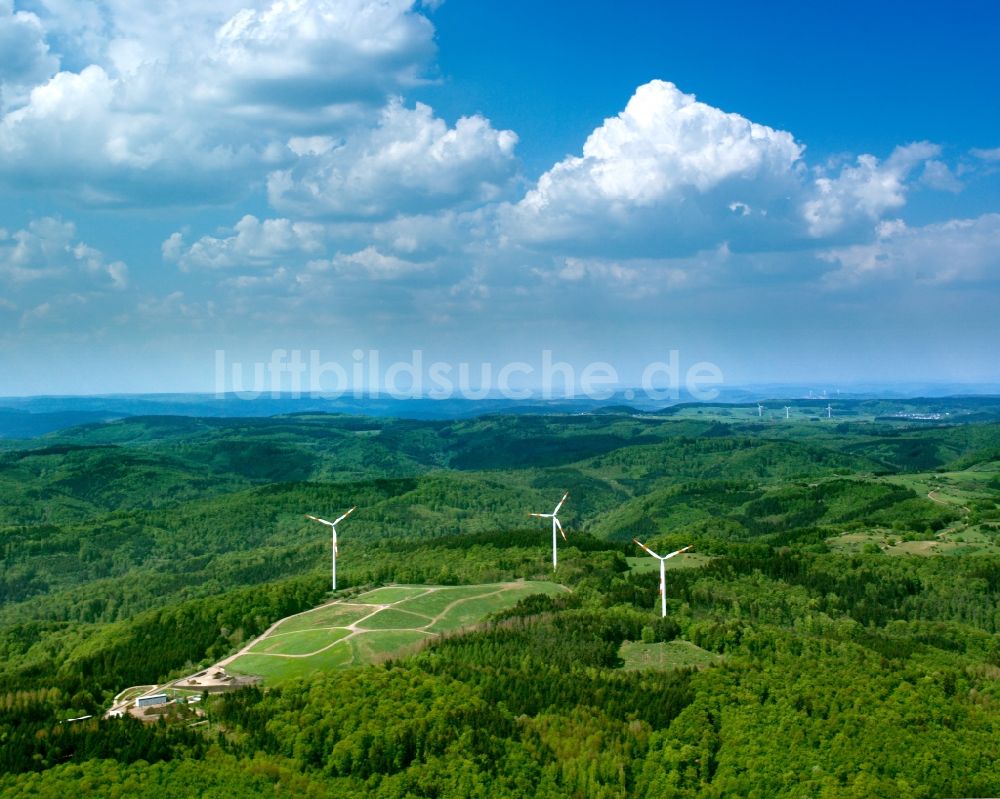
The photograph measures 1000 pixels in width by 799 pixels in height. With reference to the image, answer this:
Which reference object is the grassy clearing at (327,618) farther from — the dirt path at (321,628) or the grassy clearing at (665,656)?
the grassy clearing at (665,656)

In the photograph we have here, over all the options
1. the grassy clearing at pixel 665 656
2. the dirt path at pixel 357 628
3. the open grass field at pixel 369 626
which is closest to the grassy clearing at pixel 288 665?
the open grass field at pixel 369 626

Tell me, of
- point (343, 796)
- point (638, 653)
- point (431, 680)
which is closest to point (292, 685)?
point (431, 680)

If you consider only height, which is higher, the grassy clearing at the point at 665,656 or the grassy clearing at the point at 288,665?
the grassy clearing at the point at 665,656

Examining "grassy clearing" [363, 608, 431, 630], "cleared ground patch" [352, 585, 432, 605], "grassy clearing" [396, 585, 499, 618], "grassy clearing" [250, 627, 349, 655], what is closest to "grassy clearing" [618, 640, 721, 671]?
"grassy clearing" [363, 608, 431, 630]

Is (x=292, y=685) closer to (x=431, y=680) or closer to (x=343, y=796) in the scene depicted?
(x=431, y=680)

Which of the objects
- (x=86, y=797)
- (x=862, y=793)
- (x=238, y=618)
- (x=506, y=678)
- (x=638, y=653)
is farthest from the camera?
(x=238, y=618)

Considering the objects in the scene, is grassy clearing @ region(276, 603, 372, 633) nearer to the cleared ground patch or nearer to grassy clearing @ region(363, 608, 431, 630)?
grassy clearing @ region(363, 608, 431, 630)
